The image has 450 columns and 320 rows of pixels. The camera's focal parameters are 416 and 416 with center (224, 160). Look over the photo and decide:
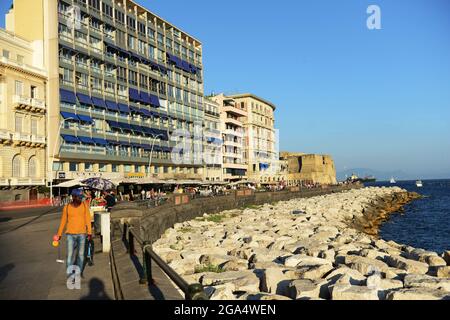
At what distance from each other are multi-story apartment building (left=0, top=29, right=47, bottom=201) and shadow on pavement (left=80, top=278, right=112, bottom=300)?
3558cm

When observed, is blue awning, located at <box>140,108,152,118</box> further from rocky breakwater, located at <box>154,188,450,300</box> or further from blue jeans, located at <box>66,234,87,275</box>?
blue jeans, located at <box>66,234,87,275</box>

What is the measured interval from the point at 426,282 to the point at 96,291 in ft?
25.9

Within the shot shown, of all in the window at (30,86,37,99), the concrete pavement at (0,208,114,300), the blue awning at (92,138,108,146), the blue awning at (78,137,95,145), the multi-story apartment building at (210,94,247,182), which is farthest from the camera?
the multi-story apartment building at (210,94,247,182)

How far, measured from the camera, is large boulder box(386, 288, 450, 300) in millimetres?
8883

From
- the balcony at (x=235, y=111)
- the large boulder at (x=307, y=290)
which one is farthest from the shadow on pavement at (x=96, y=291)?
the balcony at (x=235, y=111)

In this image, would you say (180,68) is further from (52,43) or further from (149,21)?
(52,43)

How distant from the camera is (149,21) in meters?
65.6

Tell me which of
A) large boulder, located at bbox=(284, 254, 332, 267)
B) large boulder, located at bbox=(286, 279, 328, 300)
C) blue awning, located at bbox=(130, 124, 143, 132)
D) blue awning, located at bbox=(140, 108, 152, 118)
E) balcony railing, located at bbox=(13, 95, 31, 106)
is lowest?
large boulder, located at bbox=(284, 254, 332, 267)

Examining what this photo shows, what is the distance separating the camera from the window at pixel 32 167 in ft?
145

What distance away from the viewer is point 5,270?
33.3 feet

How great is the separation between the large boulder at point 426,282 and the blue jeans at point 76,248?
25.8ft

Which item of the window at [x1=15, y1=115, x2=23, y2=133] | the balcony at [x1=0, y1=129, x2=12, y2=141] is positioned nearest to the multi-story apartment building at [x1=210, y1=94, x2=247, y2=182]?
the window at [x1=15, y1=115, x2=23, y2=133]

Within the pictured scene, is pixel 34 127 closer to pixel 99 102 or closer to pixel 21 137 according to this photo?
pixel 21 137

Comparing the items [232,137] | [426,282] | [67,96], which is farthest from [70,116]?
[232,137]
